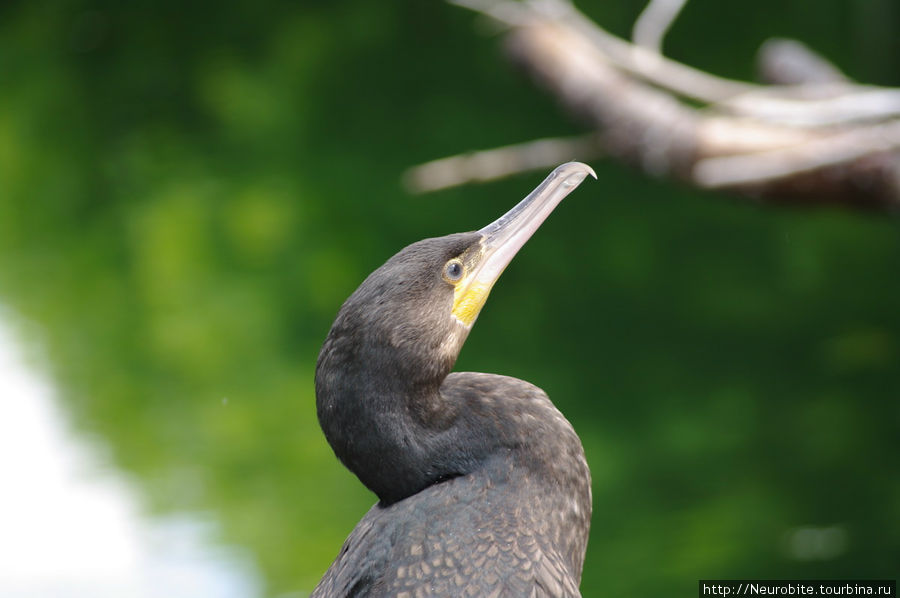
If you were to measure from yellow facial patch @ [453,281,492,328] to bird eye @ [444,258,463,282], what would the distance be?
2 cm

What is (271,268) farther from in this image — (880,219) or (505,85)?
(880,219)

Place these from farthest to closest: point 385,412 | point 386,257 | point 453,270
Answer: point 386,257 → point 453,270 → point 385,412

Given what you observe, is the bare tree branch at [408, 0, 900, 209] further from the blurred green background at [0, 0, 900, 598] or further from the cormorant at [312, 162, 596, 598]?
the cormorant at [312, 162, 596, 598]

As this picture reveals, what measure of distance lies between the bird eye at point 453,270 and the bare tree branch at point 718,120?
162cm

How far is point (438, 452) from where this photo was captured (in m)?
1.82

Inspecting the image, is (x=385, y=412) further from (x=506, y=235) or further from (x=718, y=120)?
(x=718, y=120)

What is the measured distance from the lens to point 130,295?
6.70m

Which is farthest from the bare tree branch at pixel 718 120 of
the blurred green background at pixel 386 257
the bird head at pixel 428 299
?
the bird head at pixel 428 299

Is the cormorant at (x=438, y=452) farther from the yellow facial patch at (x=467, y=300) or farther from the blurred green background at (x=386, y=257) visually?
the blurred green background at (x=386, y=257)

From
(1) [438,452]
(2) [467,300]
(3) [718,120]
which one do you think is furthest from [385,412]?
(3) [718,120]

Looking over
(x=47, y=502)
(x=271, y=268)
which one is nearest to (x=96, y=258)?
(x=271, y=268)

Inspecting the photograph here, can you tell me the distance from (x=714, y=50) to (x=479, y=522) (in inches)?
281

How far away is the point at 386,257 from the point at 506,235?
4569 mm

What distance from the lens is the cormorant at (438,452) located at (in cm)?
173
